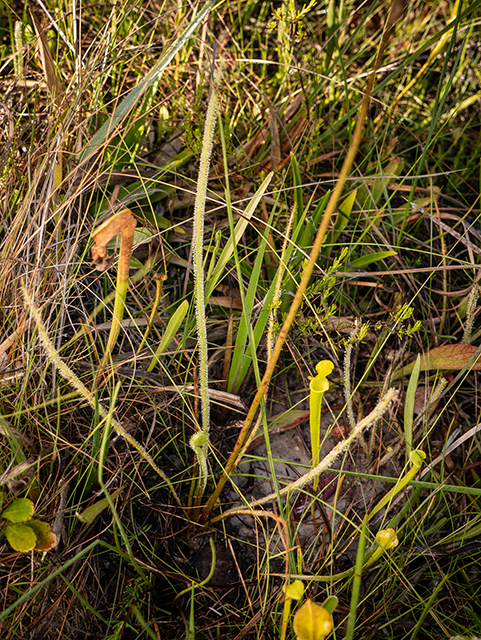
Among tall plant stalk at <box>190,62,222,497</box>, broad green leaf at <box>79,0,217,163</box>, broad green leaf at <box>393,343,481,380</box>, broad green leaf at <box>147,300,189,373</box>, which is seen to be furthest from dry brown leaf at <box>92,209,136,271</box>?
broad green leaf at <box>393,343,481,380</box>

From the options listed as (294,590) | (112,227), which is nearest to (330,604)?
(294,590)

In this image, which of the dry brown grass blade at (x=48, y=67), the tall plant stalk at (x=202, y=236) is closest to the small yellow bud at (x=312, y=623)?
the tall plant stalk at (x=202, y=236)

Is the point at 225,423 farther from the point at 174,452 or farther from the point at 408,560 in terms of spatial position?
the point at 408,560

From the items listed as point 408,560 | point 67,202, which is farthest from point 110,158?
point 408,560

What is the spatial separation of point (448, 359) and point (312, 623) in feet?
2.77

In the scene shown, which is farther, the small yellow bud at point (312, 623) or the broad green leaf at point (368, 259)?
the broad green leaf at point (368, 259)

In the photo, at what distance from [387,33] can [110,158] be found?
786mm

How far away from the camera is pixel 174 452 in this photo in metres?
1.16

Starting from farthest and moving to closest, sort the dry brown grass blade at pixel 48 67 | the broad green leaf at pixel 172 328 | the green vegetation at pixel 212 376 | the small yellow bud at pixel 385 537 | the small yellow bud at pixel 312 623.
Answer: the dry brown grass blade at pixel 48 67 < the broad green leaf at pixel 172 328 < the green vegetation at pixel 212 376 < the small yellow bud at pixel 385 537 < the small yellow bud at pixel 312 623

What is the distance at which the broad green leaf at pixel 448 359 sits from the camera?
122 cm

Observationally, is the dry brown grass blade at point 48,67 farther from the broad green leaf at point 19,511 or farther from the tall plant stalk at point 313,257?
the broad green leaf at point 19,511

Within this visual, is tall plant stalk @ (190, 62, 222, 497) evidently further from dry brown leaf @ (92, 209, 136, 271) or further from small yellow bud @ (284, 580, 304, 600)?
small yellow bud @ (284, 580, 304, 600)

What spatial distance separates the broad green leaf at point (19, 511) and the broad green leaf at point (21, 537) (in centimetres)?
2

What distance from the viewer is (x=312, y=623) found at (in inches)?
25.8
